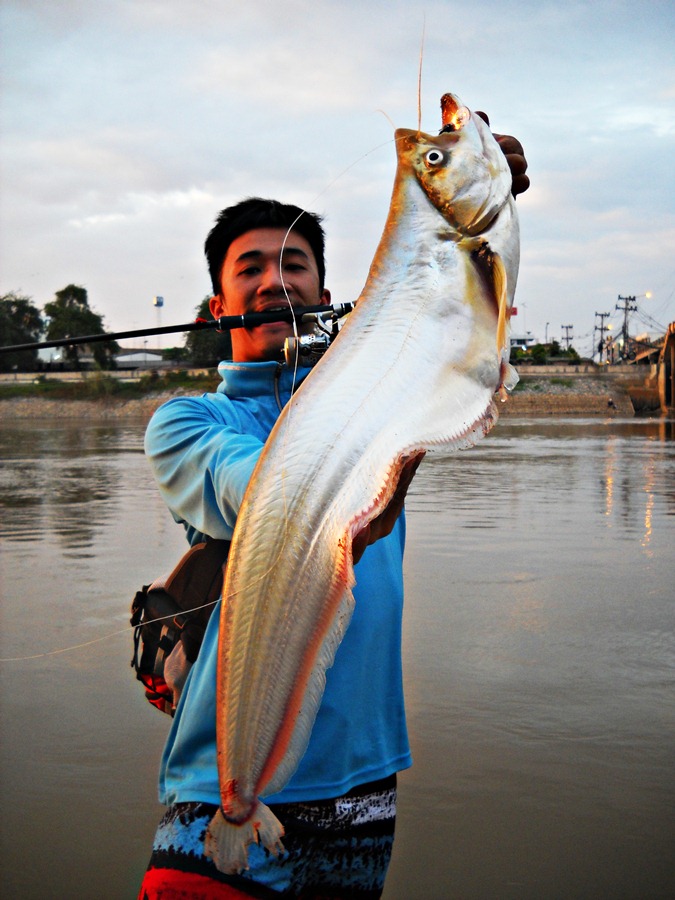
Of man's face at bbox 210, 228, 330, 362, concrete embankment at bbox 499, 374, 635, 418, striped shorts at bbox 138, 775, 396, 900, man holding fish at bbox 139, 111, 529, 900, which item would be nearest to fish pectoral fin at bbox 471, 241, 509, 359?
man holding fish at bbox 139, 111, 529, 900

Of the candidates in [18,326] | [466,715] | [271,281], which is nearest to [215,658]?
[271,281]

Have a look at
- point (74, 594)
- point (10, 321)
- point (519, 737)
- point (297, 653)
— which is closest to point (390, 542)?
point (297, 653)

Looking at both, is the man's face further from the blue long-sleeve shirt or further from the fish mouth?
the fish mouth

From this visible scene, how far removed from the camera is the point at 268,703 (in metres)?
A: 1.48

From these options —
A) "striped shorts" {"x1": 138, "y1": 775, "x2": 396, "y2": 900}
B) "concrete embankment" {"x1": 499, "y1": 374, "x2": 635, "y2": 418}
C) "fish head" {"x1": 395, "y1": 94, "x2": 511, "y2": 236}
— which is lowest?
"concrete embankment" {"x1": 499, "y1": 374, "x2": 635, "y2": 418}

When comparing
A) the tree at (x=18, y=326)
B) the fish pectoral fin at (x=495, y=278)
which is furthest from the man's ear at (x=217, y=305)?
the tree at (x=18, y=326)

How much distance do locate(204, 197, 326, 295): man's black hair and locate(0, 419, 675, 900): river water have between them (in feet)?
4.21

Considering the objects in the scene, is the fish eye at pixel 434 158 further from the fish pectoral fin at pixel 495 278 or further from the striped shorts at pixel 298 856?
the striped shorts at pixel 298 856

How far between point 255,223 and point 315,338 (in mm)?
538

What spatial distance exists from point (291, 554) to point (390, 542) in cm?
77

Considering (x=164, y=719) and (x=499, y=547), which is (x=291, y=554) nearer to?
(x=164, y=719)

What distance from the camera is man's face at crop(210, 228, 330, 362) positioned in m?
2.29

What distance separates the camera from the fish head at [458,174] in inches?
59.1

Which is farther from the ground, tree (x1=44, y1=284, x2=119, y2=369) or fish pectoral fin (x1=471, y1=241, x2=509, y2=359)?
tree (x1=44, y1=284, x2=119, y2=369)
